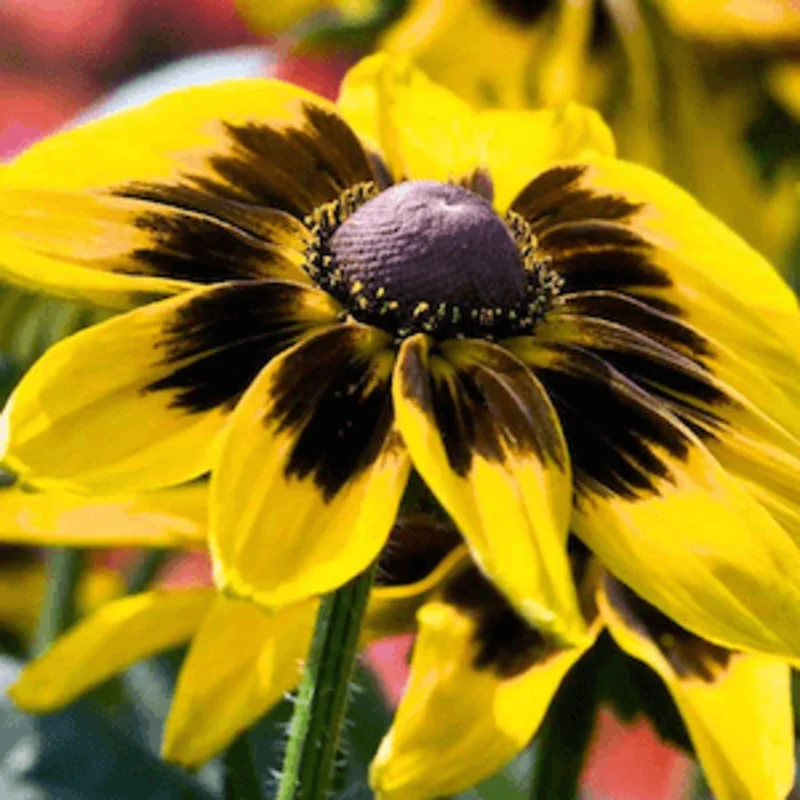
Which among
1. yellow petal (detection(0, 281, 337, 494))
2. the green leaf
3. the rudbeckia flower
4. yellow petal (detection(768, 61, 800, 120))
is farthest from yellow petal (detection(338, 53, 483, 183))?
yellow petal (detection(768, 61, 800, 120))

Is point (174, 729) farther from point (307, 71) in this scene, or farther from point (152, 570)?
point (307, 71)

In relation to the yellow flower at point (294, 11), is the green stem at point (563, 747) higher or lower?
lower

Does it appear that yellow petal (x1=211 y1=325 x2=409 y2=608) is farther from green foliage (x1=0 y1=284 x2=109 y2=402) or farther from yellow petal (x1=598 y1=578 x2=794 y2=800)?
green foliage (x1=0 y1=284 x2=109 y2=402)

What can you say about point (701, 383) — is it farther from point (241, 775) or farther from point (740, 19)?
point (740, 19)

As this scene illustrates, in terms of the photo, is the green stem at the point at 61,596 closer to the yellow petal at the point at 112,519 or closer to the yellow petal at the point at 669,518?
the yellow petal at the point at 112,519

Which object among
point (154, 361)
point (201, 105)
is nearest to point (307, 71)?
point (201, 105)

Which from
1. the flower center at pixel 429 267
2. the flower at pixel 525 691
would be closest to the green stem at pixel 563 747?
the flower at pixel 525 691
